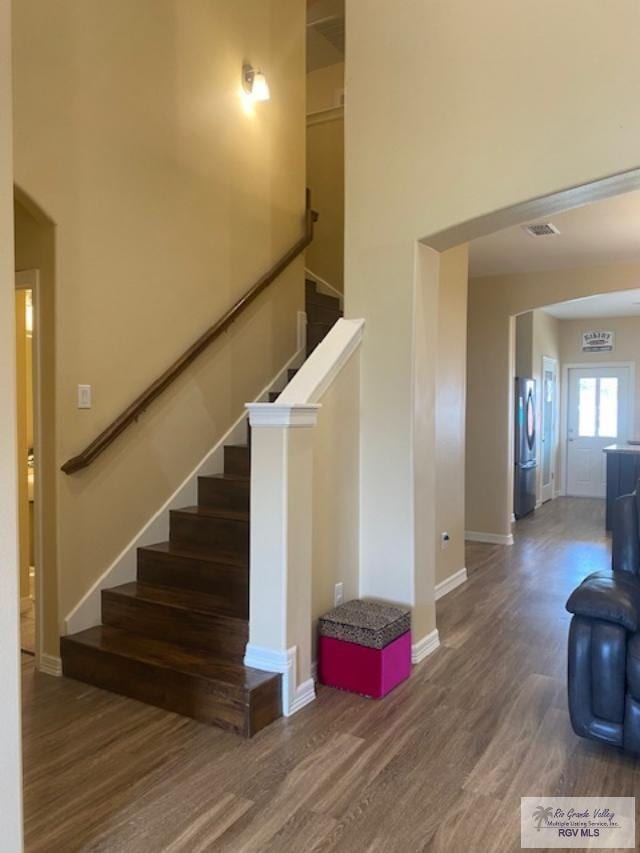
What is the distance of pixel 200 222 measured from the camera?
4086 mm

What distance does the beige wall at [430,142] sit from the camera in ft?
8.95

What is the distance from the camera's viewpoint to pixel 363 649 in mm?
3016

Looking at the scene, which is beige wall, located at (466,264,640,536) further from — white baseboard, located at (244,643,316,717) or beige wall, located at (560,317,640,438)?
white baseboard, located at (244,643,316,717)

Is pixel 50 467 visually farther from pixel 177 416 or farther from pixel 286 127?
pixel 286 127

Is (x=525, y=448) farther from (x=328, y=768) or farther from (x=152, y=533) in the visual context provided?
(x=328, y=768)

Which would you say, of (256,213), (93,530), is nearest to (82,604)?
(93,530)

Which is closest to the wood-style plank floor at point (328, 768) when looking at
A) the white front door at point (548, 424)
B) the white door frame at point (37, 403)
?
the white door frame at point (37, 403)

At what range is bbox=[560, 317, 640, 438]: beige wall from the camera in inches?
375

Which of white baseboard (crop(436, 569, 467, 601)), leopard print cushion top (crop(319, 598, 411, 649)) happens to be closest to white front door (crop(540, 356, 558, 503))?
white baseboard (crop(436, 569, 467, 601))

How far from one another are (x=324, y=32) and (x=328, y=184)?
57.2 inches

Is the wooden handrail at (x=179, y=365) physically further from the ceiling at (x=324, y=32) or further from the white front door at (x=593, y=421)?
the white front door at (x=593, y=421)

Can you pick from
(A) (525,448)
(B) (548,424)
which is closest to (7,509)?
(A) (525,448)

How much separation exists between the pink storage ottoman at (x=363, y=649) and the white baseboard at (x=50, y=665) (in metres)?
1.37

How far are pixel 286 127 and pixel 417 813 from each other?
4.59m
